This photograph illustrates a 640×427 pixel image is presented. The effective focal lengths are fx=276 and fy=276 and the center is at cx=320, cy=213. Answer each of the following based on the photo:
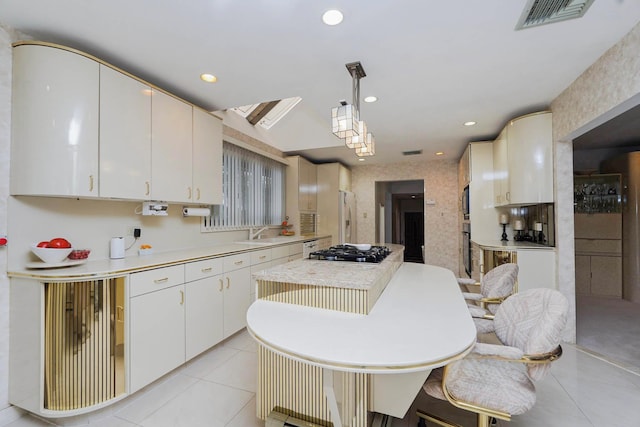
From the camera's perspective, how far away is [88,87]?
1.82 meters

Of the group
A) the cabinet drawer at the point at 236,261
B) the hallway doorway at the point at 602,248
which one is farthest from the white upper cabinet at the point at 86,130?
the hallway doorway at the point at 602,248

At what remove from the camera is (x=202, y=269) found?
94.7 inches

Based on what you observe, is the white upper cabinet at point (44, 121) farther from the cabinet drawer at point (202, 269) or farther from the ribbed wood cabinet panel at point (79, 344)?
the cabinet drawer at point (202, 269)

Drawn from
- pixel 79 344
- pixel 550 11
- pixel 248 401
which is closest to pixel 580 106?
pixel 550 11

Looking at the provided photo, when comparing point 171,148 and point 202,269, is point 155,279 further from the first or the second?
point 171,148

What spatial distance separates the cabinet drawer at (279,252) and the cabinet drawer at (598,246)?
477 cm

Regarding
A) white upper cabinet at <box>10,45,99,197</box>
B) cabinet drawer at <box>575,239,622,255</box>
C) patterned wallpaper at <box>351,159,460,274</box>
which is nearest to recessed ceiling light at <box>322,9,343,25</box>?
white upper cabinet at <box>10,45,99,197</box>

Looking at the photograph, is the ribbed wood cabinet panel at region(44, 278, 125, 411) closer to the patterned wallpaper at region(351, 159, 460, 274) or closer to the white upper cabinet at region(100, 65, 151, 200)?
the white upper cabinet at region(100, 65, 151, 200)

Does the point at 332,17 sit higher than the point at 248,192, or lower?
higher

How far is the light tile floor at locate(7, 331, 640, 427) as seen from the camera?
5.59 feet

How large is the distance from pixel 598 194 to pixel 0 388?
7.05 metres

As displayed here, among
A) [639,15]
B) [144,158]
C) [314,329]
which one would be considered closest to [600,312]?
[639,15]

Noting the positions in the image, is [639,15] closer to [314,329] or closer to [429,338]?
[429,338]

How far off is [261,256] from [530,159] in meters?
3.13
